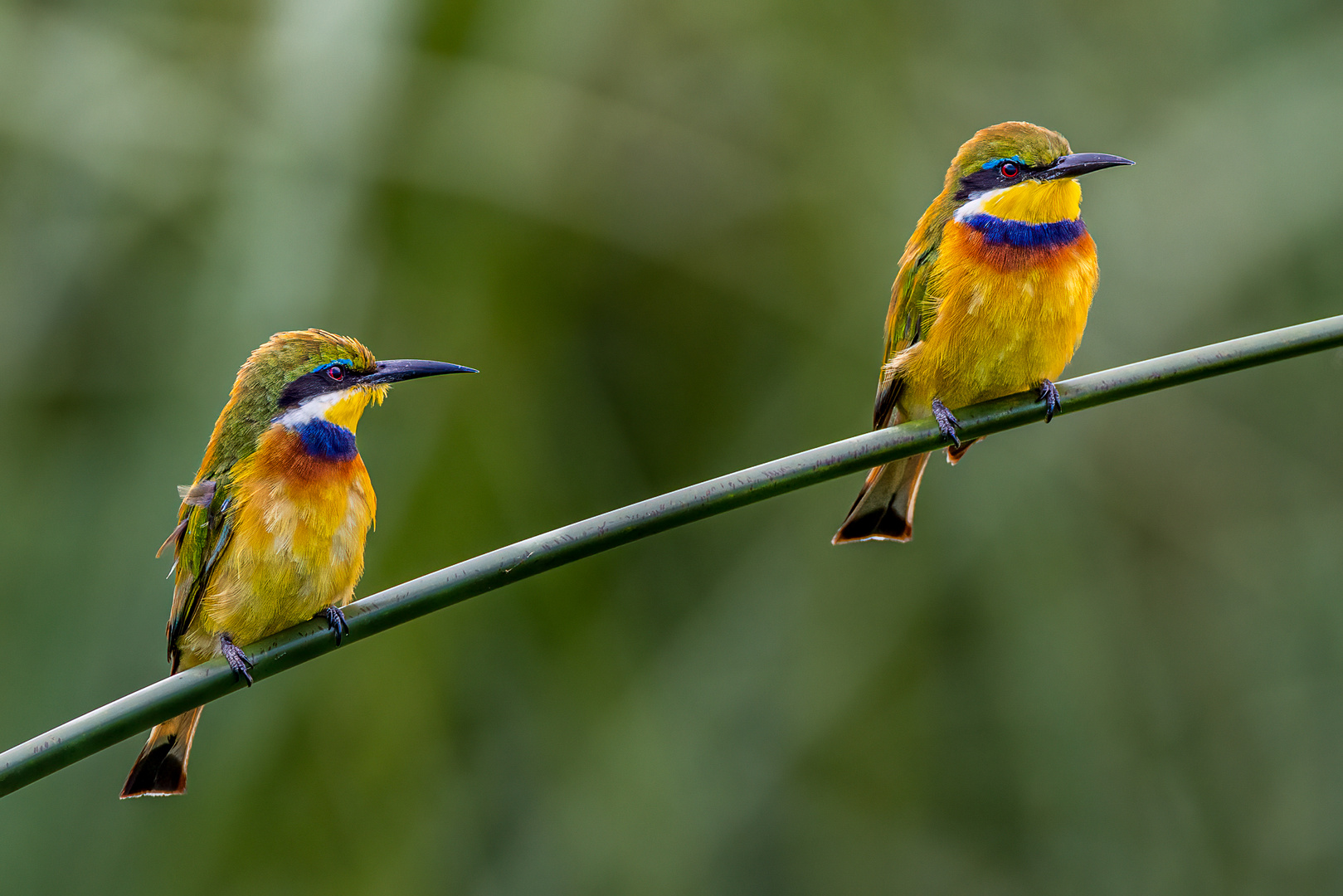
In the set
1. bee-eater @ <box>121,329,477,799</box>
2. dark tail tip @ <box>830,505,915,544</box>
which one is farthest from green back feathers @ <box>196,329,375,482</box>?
dark tail tip @ <box>830,505,915,544</box>

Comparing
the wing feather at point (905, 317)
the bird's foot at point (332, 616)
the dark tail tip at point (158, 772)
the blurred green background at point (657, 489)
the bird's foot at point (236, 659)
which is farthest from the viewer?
the blurred green background at point (657, 489)

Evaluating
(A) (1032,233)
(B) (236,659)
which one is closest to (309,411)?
(B) (236,659)

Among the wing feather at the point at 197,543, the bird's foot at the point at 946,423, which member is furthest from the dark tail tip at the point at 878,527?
the wing feather at the point at 197,543

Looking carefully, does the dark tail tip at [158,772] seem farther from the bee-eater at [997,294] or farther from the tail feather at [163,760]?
the bee-eater at [997,294]

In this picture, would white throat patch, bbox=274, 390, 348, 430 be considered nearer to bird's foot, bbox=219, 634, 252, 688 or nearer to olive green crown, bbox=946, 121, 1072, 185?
bird's foot, bbox=219, 634, 252, 688

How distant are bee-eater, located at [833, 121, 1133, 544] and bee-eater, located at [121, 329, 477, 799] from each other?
3.25 feet

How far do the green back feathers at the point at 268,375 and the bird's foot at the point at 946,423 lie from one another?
3.66 ft

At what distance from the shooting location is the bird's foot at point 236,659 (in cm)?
138

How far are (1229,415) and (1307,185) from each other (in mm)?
724

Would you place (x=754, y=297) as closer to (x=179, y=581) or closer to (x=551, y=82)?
(x=551, y=82)

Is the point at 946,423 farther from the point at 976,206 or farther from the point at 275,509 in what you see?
the point at 275,509

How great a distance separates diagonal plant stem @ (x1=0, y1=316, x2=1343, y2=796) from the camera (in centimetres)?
115

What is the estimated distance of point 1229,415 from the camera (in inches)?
144

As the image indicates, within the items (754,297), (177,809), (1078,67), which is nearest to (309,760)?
(177,809)
